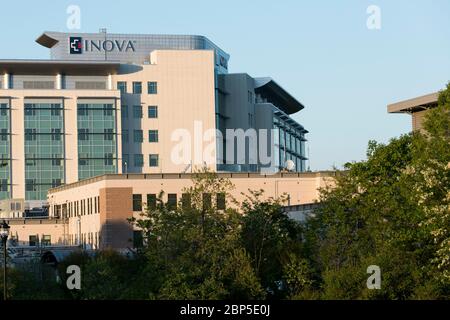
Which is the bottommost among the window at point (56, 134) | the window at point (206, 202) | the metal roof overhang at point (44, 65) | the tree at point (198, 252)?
the tree at point (198, 252)

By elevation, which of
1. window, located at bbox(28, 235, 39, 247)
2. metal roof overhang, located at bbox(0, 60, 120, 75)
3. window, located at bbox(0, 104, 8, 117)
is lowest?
window, located at bbox(28, 235, 39, 247)

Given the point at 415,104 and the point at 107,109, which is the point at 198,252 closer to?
the point at 415,104

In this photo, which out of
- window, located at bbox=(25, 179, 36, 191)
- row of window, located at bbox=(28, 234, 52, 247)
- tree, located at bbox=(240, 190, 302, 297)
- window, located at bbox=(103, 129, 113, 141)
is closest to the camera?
tree, located at bbox=(240, 190, 302, 297)

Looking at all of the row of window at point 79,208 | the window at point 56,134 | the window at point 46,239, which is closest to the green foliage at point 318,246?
the row of window at point 79,208

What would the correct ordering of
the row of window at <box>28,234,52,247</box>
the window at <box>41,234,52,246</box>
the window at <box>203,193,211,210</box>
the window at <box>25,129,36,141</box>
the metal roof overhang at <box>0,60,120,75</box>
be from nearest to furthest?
the window at <box>203,193,211,210</box> < the window at <box>41,234,52,246</box> < the row of window at <box>28,234,52,247</box> < the window at <box>25,129,36,141</box> < the metal roof overhang at <box>0,60,120,75</box>

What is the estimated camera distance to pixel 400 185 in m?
75.1

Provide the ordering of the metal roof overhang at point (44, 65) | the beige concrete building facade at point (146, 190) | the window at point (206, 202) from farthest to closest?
the metal roof overhang at point (44, 65) < the beige concrete building facade at point (146, 190) < the window at point (206, 202)

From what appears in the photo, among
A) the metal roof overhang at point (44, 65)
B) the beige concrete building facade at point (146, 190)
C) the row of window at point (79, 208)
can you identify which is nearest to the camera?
the beige concrete building facade at point (146, 190)

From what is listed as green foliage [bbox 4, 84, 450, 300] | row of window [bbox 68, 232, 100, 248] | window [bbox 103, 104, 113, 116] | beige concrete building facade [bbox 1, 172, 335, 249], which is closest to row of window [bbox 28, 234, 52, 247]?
row of window [bbox 68, 232, 100, 248]

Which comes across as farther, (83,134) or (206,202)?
(83,134)

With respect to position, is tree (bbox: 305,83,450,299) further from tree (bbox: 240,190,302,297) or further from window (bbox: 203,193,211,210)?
window (bbox: 203,193,211,210)

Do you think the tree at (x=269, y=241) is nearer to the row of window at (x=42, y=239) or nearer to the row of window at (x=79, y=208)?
the row of window at (x=79, y=208)

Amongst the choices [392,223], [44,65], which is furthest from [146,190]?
[44,65]

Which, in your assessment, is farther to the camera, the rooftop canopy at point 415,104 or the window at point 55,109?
the window at point 55,109
